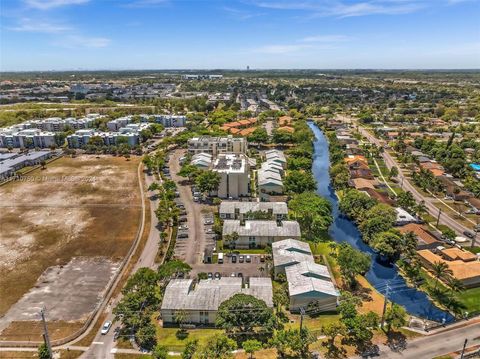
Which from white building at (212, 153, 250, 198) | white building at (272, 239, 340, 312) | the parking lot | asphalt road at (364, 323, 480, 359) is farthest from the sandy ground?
asphalt road at (364, 323, 480, 359)

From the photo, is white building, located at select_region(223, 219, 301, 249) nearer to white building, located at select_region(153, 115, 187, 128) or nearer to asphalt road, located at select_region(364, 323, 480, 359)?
asphalt road, located at select_region(364, 323, 480, 359)

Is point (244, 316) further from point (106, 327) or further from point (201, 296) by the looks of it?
point (106, 327)

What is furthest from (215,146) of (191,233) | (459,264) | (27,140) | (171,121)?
(459,264)

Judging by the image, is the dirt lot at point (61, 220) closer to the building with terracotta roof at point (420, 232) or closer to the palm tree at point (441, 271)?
the palm tree at point (441, 271)

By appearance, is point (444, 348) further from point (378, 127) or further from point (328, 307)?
point (378, 127)

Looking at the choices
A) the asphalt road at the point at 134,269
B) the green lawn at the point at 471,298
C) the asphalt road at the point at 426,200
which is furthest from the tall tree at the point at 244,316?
the asphalt road at the point at 426,200
